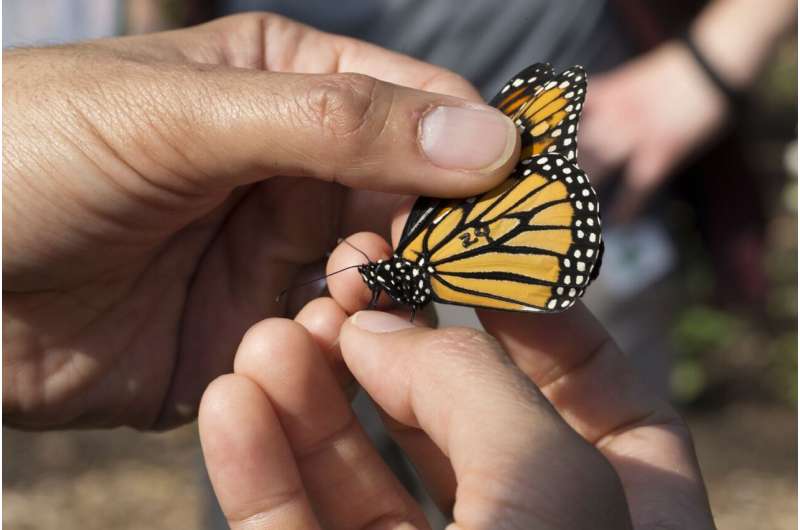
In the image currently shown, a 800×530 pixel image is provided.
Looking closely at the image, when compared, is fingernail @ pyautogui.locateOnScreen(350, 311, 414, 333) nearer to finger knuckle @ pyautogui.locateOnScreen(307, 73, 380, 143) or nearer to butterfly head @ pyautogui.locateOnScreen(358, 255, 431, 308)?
butterfly head @ pyautogui.locateOnScreen(358, 255, 431, 308)

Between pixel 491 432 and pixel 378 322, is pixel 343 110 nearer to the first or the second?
pixel 378 322

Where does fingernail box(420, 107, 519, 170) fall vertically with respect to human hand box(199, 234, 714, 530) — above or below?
above

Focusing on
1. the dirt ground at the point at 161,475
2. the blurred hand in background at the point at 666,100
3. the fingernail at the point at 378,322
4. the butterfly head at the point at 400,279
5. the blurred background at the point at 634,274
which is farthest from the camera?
A: the dirt ground at the point at 161,475

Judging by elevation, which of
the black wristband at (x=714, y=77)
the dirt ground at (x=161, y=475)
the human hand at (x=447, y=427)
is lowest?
the dirt ground at (x=161, y=475)

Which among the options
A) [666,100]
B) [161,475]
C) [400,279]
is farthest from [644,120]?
[161,475]

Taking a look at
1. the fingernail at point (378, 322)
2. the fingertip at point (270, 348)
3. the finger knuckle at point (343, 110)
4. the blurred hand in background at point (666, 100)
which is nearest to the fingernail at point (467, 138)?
the finger knuckle at point (343, 110)

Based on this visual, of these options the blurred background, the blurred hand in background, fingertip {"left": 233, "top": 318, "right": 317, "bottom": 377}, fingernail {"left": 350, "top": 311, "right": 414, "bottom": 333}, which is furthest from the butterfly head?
the blurred hand in background

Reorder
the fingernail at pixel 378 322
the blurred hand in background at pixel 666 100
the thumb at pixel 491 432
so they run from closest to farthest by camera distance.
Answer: the thumb at pixel 491 432
the fingernail at pixel 378 322
the blurred hand in background at pixel 666 100

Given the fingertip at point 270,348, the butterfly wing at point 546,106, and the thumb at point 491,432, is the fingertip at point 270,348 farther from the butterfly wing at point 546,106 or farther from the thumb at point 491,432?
the butterfly wing at point 546,106
